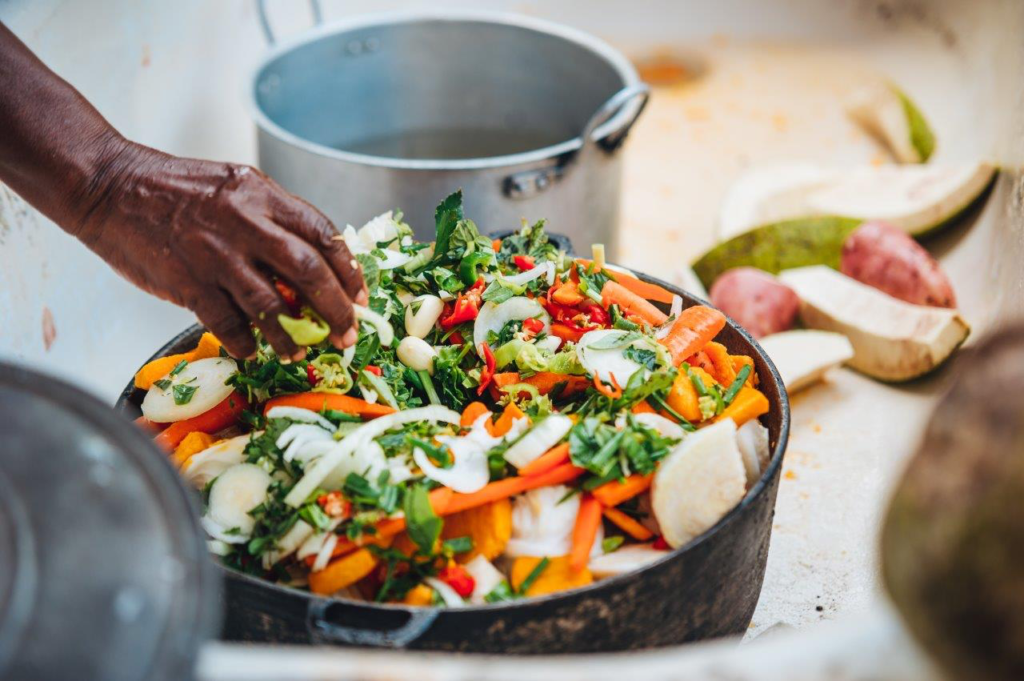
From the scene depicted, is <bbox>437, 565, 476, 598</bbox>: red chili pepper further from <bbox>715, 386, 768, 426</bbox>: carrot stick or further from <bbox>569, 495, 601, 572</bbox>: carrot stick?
<bbox>715, 386, 768, 426</bbox>: carrot stick

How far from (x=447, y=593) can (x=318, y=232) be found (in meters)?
0.46

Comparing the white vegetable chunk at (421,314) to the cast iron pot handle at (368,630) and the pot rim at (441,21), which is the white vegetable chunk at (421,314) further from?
the pot rim at (441,21)

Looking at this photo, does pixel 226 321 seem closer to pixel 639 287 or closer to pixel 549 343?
pixel 549 343

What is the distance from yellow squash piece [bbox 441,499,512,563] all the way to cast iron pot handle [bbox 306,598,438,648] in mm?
151

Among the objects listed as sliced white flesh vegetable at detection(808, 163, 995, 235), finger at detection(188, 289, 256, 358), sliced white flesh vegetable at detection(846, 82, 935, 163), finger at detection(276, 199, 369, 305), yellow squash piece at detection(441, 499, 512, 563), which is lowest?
sliced white flesh vegetable at detection(846, 82, 935, 163)

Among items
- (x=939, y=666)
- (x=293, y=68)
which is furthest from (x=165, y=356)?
(x=293, y=68)

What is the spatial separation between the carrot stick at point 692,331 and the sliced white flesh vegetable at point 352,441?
0.33 meters

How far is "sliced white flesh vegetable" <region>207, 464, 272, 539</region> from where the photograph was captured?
1.10 metres

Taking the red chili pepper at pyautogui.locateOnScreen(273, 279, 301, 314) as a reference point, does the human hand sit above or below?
above

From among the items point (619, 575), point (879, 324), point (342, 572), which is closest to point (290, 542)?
point (342, 572)

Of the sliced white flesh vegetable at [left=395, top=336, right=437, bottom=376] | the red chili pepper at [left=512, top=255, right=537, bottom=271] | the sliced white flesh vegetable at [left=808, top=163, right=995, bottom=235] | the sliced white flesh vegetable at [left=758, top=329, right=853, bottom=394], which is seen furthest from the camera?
the sliced white flesh vegetable at [left=808, top=163, right=995, bottom=235]

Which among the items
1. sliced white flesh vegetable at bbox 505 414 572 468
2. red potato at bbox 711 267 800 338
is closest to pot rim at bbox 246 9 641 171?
red potato at bbox 711 267 800 338

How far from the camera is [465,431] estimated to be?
3.92 ft

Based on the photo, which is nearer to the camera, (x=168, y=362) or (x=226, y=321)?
(x=226, y=321)
